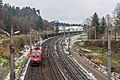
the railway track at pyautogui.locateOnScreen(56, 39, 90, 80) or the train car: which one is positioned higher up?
the train car

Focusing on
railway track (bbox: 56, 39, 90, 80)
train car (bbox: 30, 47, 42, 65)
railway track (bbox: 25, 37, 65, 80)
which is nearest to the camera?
railway track (bbox: 25, 37, 65, 80)

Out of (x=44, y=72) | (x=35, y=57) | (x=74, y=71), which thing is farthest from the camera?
(x=35, y=57)

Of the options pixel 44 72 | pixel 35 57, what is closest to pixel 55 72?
pixel 44 72

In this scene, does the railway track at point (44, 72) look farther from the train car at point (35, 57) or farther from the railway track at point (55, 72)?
the train car at point (35, 57)

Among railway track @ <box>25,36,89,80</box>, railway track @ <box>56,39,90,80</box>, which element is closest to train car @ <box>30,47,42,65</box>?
railway track @ <box>25,36,89,80</box>

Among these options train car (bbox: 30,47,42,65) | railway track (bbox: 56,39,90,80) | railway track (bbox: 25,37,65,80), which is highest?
train car (bbox: 30,47,42,65)

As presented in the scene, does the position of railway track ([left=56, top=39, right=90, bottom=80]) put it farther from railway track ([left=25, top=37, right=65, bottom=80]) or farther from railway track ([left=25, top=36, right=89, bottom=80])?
railway track ([left=25, top=37, right=65, bottom=80])

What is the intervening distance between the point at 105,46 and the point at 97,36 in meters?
22.4

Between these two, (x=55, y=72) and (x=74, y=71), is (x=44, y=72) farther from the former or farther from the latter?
(x=74, y=71)

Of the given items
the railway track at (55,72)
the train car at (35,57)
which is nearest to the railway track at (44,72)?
the railway track at (55,72)

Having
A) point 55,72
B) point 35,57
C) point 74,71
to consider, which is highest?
point 35,57

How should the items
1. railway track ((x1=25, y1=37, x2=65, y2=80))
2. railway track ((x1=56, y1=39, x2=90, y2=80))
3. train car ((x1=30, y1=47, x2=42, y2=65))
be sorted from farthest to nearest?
train car ((x1=30, y1=47, x2=42, y2=65))
railway track ((x1=56, y1=39, x2=90, y2=80))
railway track ((x1=25, y1=37, x2=65, y2=80))

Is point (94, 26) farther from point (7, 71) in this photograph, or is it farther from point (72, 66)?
point (7, 71)

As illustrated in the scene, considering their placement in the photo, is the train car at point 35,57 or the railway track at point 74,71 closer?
the railway track at point 74,71
